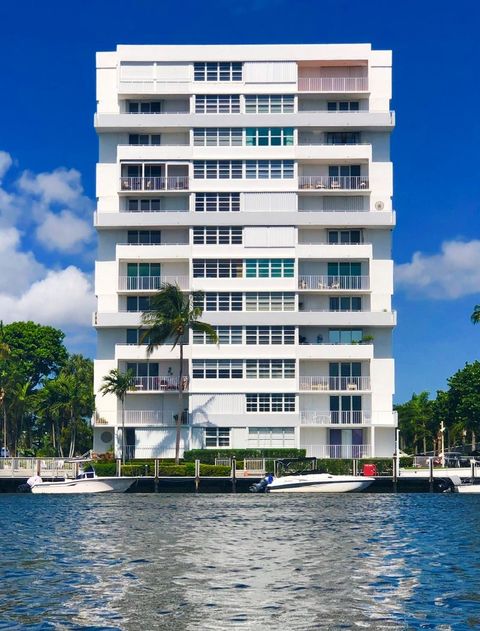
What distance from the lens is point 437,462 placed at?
9044cm

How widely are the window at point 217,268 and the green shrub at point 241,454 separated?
14929 millimetres

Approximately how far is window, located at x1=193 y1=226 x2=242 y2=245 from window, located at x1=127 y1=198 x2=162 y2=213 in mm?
5026

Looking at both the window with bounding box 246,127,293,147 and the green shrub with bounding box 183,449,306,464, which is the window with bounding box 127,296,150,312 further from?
the window with bounding box 246,127,293,147

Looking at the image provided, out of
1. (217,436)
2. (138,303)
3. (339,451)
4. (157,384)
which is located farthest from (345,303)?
(138,303)

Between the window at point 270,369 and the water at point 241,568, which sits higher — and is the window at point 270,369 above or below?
above

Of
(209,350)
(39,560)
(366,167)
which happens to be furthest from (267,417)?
(39,560)

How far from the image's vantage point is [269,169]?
289ft

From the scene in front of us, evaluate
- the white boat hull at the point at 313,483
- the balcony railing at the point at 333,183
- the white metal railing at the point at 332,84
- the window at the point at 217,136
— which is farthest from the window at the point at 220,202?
the white boat hull at the point at 313,483

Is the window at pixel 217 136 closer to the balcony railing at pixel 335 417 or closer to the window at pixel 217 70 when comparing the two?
the window at pixel 217 70

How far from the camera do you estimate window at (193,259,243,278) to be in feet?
284

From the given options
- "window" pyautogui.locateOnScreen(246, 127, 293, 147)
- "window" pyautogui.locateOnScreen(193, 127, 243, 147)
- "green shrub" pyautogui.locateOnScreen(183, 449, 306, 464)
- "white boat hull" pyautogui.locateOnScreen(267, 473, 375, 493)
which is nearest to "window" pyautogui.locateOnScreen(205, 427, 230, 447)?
"green shrub" pyautogui.locateOnScreen(183, 449, 306, 464)

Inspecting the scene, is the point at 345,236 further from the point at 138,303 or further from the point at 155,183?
the point at 138,303

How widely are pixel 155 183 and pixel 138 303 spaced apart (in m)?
10.6

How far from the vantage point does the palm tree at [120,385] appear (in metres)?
82.6
